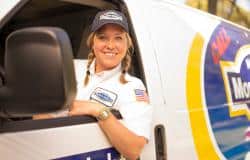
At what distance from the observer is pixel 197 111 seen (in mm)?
3020

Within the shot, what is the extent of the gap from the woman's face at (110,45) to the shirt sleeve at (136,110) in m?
0.15

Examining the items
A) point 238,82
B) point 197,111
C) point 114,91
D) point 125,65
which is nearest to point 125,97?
point 114,91

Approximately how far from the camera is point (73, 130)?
6.63 feet

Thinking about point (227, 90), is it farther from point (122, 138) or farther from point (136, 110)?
point (122, 138)

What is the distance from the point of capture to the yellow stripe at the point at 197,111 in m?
2.97

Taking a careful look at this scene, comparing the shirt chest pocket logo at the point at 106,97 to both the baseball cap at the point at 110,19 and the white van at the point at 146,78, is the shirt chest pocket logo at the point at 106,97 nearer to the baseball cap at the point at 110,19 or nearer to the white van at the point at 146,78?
the white van at the point at 146,78

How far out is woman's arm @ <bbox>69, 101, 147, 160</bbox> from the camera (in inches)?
84.7

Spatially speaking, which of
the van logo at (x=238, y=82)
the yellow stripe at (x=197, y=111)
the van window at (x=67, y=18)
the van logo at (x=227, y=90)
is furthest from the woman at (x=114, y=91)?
the van logo at (x=238, y=82)

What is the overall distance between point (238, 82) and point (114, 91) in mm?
1672

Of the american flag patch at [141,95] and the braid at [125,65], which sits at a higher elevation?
the braid at [125,65]

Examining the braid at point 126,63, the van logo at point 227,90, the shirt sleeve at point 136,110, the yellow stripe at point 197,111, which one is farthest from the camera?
the van logo at point 227,90

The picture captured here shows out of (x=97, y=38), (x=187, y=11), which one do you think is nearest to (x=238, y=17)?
(x=187, y=11)

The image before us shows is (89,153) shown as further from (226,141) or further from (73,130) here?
(226,141)

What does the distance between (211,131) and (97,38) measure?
1112 mm
